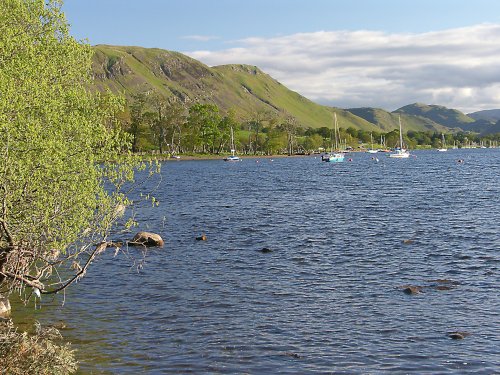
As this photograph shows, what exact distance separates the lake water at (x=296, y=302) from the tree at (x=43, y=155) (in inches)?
209

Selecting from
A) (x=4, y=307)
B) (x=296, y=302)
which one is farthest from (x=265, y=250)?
(x=4, y=307)

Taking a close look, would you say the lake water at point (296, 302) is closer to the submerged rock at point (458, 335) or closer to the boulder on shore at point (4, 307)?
Answer: the submerged rock at point (458, 335)

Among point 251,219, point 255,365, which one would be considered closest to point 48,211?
point 255,365

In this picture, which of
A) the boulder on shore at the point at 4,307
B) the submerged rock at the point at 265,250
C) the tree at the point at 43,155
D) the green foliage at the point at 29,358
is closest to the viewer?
the green foliage at the point at 29,358

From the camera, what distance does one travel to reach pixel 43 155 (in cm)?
2284

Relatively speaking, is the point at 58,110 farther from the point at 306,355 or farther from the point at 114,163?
the point at 306,355

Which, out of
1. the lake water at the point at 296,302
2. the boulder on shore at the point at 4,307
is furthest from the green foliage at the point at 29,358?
the boulder on shore at the point at 4,307

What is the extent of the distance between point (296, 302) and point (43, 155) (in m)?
16.8

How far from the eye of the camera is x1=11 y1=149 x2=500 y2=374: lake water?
961 inches

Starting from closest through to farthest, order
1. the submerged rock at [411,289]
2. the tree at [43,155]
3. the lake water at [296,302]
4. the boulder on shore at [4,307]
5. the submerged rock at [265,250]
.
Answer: the tree at [43,155], the lake water at [296,302], the boulder on shore at [4,307], the submerged rock at [411,289], the submerged rock at [265,250]

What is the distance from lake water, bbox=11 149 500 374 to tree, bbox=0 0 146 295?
17.4ft

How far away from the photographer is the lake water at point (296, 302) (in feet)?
80.1

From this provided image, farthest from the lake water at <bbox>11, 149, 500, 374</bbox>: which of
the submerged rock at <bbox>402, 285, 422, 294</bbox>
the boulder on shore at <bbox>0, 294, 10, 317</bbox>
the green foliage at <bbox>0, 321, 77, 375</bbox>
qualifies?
the green foliage at <bbox>0, 321, 77, 375</bbox>

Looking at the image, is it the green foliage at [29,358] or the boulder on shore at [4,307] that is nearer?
the green foliage at [29,358]
